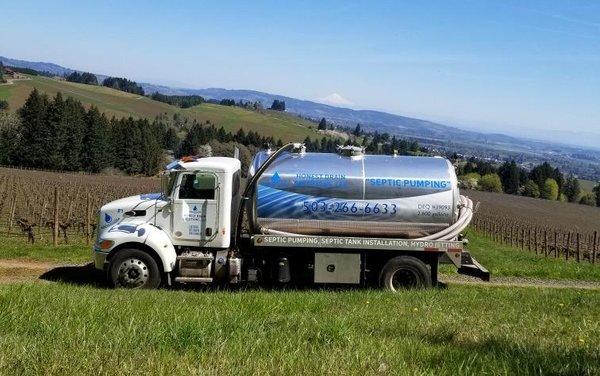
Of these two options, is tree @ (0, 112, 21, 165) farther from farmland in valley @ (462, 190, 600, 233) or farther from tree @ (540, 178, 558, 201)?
tree @ (540, 178, 558, 201)

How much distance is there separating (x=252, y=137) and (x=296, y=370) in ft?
385

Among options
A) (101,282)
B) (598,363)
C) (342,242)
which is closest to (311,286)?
(342,242)

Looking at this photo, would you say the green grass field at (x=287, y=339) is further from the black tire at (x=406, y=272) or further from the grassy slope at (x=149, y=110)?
the grassy slope at (x=149, y=110)

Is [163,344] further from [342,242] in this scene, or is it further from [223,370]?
[342,242]

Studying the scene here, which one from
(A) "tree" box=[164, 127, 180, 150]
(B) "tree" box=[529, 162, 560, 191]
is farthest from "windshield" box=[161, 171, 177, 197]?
(B) "tree" box=[529, 162, 560, 191]

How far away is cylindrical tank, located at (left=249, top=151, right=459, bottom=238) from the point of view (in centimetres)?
1318

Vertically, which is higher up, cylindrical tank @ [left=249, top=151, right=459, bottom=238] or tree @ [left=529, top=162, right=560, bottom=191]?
cylindrical tank @ [left=249, top=151, right=459, bottom=238]

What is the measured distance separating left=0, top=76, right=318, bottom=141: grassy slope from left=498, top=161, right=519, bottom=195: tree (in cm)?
4147

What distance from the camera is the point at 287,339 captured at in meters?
5.05

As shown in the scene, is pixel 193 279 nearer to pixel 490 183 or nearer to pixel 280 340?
pixel 280 340

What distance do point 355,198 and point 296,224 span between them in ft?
4.54

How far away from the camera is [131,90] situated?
7810 inches

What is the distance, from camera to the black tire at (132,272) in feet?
43.4

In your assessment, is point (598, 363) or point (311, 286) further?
point (311, 286)
